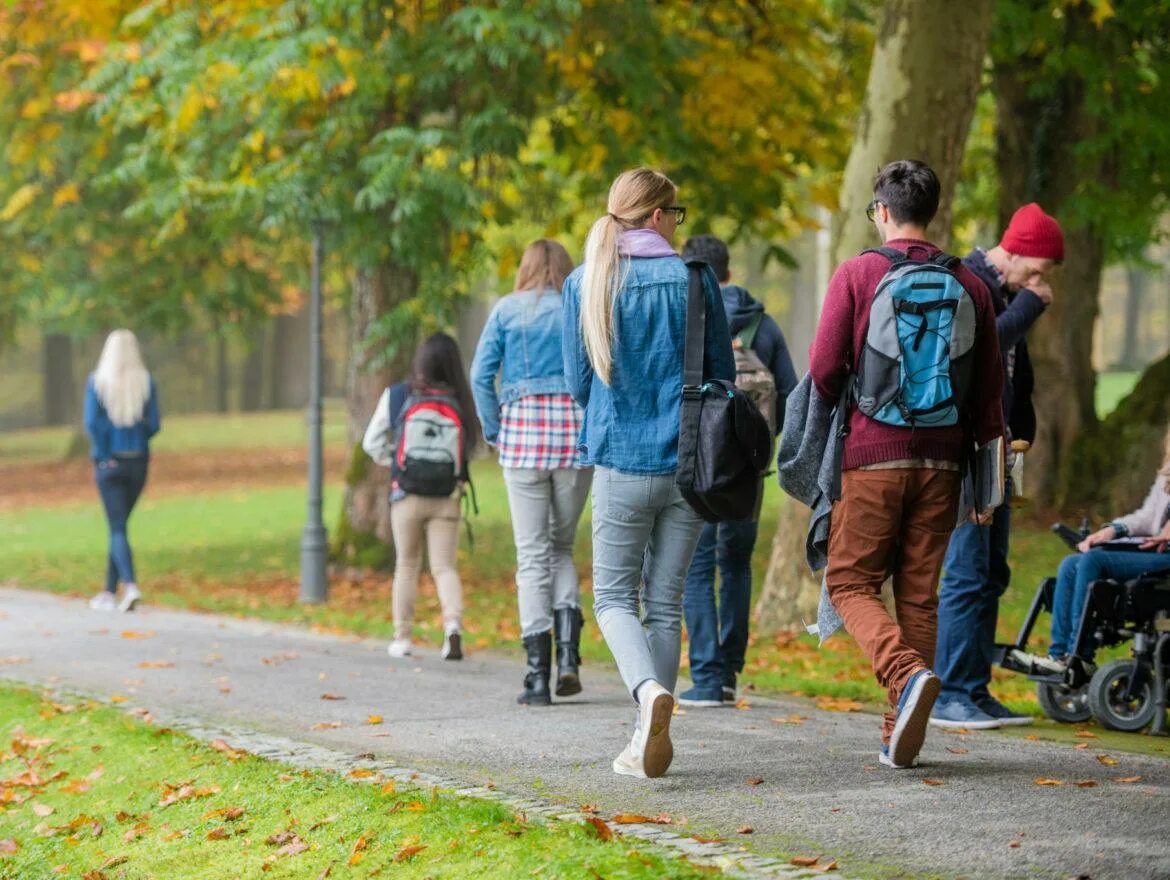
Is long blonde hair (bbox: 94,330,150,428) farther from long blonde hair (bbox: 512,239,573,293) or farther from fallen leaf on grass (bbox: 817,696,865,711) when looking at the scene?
fallen leaf on grass (bbox: 817,696,865,711)

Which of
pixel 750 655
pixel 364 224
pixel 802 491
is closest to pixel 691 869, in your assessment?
pixel 802 491

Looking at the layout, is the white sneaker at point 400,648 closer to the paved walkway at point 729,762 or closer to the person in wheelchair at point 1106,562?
the paved walkway at point 729,762

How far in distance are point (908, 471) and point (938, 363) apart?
38cm

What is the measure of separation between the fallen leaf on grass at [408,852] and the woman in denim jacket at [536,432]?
2.80 m

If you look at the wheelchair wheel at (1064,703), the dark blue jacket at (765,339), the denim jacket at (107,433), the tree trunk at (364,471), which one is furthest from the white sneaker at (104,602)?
the wheelchair wheel at (1064,703)

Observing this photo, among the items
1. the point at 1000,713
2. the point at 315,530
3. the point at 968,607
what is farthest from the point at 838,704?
the point at 315,530

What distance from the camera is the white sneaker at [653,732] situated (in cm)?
575

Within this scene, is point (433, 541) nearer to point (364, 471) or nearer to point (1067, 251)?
point (364, 471)

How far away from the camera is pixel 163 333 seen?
2192 cm

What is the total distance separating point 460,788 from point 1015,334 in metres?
2.87

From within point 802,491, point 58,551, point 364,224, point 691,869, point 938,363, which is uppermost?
point 364,224

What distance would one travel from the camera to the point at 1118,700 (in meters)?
7.38

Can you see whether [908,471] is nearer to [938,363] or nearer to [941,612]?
[938,363]

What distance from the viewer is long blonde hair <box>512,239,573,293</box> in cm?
820
